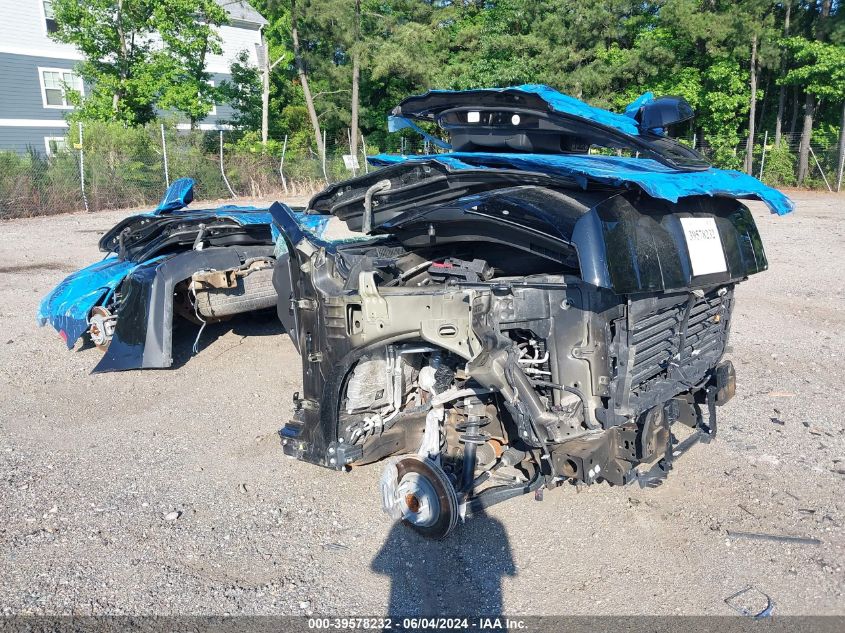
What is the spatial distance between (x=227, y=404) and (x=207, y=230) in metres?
1.77

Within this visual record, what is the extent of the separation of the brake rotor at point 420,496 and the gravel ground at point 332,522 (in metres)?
0.13

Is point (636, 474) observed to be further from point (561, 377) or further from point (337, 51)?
point (337, 51)


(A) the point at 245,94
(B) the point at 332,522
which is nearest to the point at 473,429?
(B) the point at 332,522

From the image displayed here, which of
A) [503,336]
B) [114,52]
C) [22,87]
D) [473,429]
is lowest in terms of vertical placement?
[473,429]

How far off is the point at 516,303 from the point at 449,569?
1.32 meters

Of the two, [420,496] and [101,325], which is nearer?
[420,496]

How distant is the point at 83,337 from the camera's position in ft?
23.5

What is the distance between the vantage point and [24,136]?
28.2m

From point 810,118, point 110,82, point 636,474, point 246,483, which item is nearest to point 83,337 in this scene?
A: point 246,483

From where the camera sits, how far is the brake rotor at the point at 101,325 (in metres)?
6.28

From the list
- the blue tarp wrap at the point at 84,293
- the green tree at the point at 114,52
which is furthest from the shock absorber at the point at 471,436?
the green tree at the point at 114,52

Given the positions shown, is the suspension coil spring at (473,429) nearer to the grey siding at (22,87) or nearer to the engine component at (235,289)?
the engine component at (235,289)

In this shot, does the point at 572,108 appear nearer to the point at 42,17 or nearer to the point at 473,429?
the point at 473,429

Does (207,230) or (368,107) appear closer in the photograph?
(207,230)
